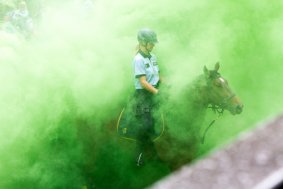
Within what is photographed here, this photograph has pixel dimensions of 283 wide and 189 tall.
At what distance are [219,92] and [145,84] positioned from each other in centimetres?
76

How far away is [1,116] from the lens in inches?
195

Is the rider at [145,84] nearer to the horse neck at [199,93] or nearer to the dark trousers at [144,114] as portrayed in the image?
the dark trousers at [144,114]

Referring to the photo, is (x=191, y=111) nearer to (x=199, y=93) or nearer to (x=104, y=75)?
(x=199, y=93)

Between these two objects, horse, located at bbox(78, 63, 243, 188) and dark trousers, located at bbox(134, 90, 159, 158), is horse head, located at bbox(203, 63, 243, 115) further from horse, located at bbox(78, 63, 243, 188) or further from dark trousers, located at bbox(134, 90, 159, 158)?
dark trousers, located at bbox(134, 90, 159, 158)

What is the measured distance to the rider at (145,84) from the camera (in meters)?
4.82

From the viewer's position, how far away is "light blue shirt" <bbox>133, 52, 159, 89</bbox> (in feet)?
15.8

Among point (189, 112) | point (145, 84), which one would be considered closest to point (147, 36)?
point (145, 84)

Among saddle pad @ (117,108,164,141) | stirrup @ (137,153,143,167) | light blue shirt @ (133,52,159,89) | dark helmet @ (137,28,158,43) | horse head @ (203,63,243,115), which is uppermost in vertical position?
dark helmet @ (137,28,158,43)

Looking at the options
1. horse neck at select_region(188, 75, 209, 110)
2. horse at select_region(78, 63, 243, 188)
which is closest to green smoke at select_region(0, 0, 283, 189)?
horse at select_region(78, 63, 243, 188)

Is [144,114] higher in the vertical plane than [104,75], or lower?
lower

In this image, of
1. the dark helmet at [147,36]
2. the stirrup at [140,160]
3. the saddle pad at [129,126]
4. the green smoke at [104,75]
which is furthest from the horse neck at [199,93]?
the stirrup at [140,160]

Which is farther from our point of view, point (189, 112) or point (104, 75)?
point (104, 75)

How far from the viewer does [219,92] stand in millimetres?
4801

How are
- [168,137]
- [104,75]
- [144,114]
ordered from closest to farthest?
[144,114] < [168,137] < [104,75]
